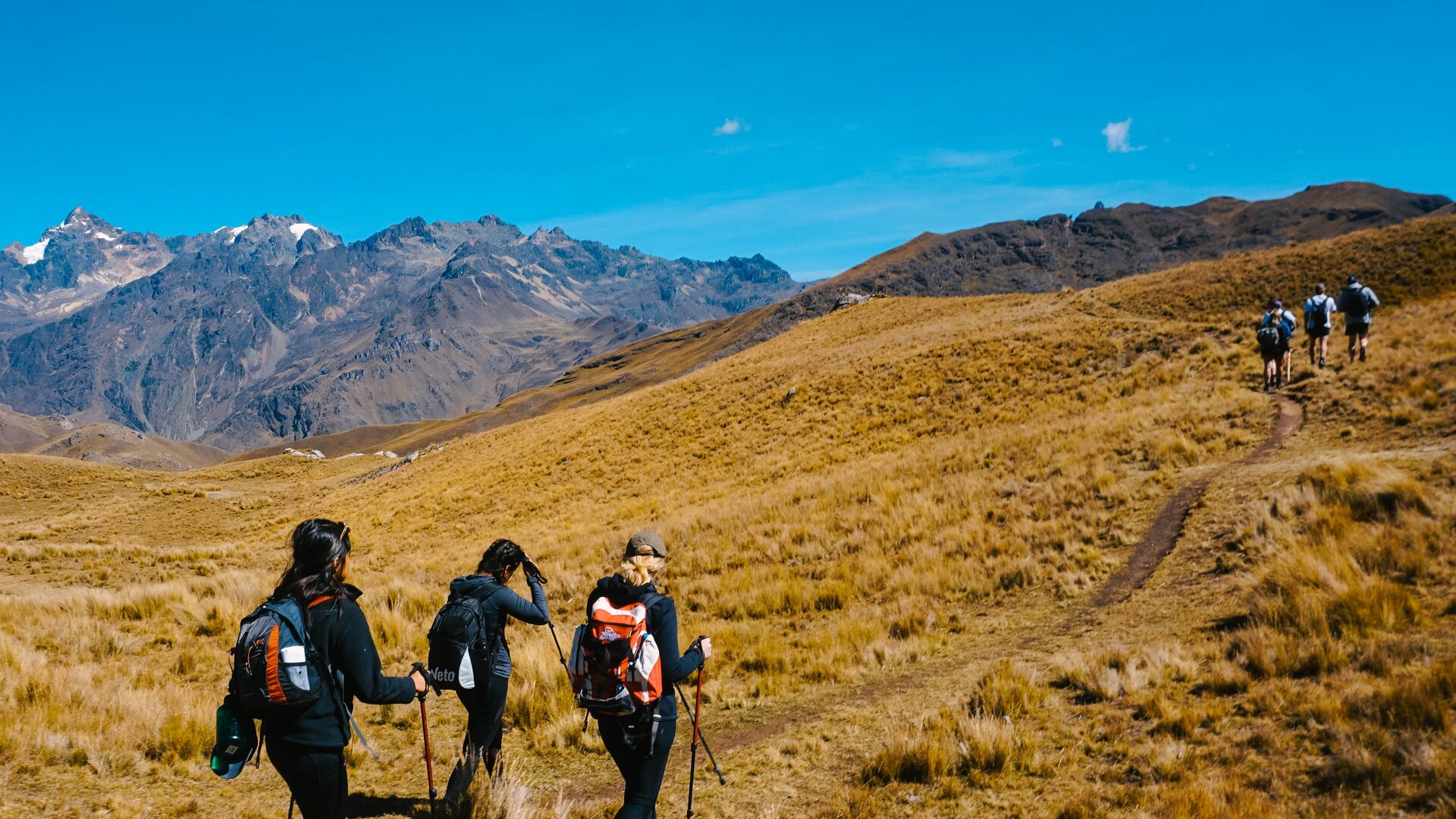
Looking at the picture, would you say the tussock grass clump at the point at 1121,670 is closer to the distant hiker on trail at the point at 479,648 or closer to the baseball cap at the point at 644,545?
the baseball cap at the point at 644,545

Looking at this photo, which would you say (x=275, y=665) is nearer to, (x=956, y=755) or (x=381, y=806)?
(x=381, y=806)

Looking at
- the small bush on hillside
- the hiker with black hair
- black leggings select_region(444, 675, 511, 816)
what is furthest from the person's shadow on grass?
the small bush on hillside

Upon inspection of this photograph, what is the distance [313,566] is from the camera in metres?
3.89

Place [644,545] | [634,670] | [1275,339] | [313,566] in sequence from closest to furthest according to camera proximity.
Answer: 1. [313,566]
2. [634,670]
3. [644,545]
4. [1275,339]

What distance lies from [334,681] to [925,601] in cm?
894

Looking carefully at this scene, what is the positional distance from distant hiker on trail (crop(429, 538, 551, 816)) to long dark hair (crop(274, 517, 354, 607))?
1097 mm

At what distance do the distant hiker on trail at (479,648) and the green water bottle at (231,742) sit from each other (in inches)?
53.4

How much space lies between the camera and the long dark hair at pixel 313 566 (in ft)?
12.5

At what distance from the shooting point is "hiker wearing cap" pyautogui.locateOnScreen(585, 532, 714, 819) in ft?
14.5

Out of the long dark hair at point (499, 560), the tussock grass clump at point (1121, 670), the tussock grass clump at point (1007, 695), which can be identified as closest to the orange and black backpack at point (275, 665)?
the long dark hair at point (499, 560)

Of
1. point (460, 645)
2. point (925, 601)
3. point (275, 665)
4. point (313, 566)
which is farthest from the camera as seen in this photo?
point (925, 601)

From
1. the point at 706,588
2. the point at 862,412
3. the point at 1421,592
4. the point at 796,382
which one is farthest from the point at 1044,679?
the point at 796,382

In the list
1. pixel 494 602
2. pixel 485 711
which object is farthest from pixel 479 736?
pixel 494 602

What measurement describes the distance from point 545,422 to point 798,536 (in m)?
36.6
